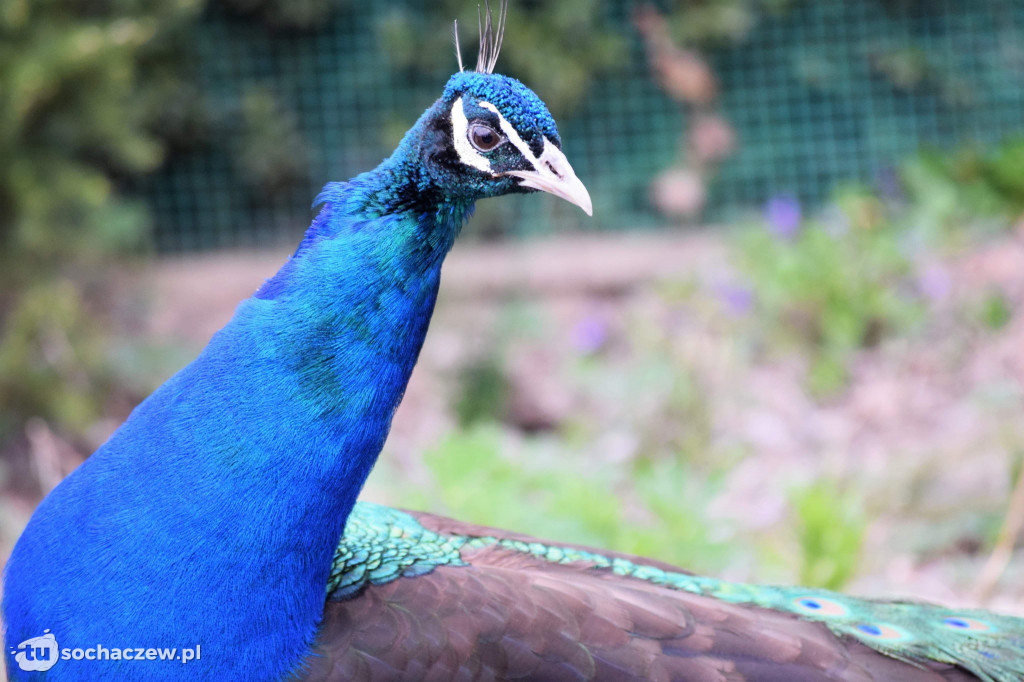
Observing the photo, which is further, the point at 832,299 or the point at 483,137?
the point at 832,299

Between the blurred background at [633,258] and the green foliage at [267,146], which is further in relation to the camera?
the green foliage at [267,146]

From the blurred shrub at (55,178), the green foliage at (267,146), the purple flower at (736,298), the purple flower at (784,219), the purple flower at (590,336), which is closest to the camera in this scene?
the blurred shrub at (55,178)

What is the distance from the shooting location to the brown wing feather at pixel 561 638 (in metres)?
1.47

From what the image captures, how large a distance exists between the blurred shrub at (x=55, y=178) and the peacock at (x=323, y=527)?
2.00 meters

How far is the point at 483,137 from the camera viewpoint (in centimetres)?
144

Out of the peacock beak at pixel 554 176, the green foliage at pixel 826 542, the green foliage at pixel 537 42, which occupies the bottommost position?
the green foliage at pixel 826 542

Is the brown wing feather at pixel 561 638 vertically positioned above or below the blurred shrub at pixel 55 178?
below

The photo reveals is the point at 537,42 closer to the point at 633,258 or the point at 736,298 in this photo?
the point at 633,258

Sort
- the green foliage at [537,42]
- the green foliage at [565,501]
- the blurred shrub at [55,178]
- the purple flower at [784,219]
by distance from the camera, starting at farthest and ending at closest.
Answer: the green foliage at [537,42]
the purple flower at [784,219]
the blurred shrub at [55,178]
the green foliage at [565,501]

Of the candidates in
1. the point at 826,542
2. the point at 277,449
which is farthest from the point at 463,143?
the point at 826,542

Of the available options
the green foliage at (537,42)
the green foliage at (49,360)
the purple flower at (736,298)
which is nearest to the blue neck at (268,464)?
the green foliage at (49,360)

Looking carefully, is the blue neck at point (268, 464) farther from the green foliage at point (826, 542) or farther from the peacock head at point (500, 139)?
the green foliage at point (826, 542)

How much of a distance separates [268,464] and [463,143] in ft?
1.75

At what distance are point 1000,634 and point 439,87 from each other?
14.1 feet
